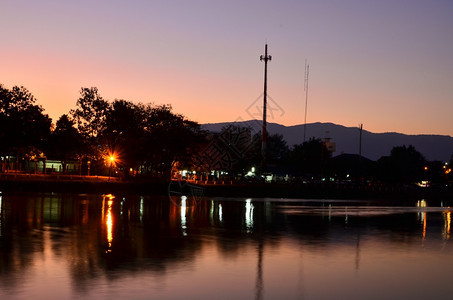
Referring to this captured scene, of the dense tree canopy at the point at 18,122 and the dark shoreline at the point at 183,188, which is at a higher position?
the dense tree canopy at the point at 18,122

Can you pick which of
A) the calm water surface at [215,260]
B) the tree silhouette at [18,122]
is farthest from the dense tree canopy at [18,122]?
the calm water surface at [215,260]

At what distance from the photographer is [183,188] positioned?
87375mm

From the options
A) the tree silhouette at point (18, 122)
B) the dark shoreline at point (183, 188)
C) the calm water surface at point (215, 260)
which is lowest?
the dark shoreline at point (183, 188)

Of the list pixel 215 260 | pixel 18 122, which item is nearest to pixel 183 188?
pixel 18 122

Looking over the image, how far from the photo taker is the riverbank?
73.3 metres

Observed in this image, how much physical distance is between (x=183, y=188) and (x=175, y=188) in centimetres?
207

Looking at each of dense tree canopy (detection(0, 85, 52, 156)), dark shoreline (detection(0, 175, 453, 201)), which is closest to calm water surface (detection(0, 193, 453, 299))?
dark shoreline (detection(0, 175, 453, 201))

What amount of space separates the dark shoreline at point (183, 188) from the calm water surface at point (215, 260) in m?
40.9

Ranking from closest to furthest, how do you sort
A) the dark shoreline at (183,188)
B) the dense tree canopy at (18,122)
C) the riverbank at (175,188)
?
the dark shoreline at (183,188) → the riverbank at (175,188) → the dense tree canopy at (18,122)

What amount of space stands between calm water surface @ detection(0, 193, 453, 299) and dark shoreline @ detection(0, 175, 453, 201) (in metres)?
40.9

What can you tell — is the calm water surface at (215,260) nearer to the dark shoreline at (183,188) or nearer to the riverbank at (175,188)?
the dark shoreline at (183,188)

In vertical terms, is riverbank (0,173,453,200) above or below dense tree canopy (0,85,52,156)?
below

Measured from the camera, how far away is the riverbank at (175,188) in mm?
73312

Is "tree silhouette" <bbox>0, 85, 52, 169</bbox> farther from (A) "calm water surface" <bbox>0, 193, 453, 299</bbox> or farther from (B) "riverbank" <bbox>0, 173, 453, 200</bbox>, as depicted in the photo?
(A) "calm water surface" <bbox>0, 193, 453, 299</bbox>
